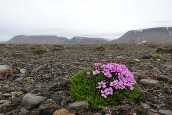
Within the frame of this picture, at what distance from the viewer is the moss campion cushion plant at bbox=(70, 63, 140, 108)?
774cm

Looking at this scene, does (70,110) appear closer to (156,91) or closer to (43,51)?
(156,91)

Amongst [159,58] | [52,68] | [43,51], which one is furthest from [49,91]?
[43,51]

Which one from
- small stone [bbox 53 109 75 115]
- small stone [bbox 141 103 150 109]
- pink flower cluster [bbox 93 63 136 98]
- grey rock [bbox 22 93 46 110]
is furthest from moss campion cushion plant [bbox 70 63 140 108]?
grey rock [bbox 22 93 46 110]

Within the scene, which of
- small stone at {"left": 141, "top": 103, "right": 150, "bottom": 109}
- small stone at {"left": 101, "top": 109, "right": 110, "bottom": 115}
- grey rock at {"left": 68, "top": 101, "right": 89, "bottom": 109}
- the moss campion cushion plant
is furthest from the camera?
small stone at {"left": 141, "top": 103, "right": 150, "bottom": 109}

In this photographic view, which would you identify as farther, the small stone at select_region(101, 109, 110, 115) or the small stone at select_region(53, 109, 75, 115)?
the small stone at select_region(101, 109, 110, 115)

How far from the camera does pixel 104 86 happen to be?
25.4 feet

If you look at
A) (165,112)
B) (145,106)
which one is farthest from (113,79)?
(165,112)

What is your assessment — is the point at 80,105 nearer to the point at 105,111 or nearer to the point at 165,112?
the point at 105,111

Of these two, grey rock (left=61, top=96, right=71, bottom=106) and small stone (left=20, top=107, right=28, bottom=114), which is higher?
grey rock (left=61, top=96, right=71, bottom=106)

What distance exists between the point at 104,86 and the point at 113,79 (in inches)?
15.3

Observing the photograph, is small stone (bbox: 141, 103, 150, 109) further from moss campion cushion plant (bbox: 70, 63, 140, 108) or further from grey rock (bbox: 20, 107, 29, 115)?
grey rock (bbox: 20, 107, 29, 115)

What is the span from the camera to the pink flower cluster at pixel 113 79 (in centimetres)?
776

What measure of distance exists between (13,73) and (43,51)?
13.5 metres

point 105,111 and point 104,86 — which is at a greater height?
point 104,86
